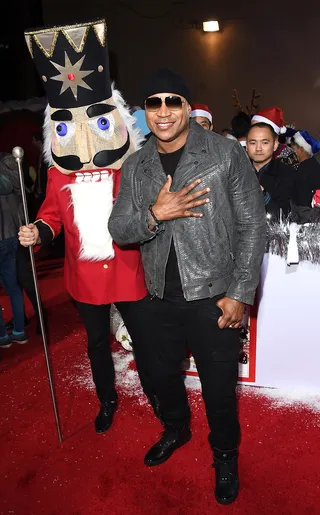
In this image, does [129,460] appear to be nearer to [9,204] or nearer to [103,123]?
[103,123]

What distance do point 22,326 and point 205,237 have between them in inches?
92.5

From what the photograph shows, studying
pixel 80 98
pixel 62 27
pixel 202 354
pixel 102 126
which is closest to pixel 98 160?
pixel 102 126

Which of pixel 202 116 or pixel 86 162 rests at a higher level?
pixel 202 116

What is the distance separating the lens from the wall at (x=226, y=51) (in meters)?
8.55

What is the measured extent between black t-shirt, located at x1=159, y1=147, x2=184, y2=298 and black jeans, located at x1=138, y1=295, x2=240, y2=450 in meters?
0.04

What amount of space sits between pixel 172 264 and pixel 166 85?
2.17ft

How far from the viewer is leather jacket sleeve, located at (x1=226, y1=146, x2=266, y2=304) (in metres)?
1.69

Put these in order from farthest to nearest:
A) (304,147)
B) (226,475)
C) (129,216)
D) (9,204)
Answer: (304,147) < (9,204) < (226,475) < (129,216)

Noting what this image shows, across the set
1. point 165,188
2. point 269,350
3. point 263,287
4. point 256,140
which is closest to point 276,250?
point 263,287

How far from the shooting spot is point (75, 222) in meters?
2.18

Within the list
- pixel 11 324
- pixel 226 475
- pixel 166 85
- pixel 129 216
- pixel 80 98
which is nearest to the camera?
pixel 166 85

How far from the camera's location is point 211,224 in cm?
171

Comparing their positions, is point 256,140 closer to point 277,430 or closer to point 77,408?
point 277,430

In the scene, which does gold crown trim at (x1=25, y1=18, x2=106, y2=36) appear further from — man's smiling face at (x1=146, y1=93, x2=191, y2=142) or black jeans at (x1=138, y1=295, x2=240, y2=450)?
black jeans at (x1=138, y1=295, x2=240, y2=450)
